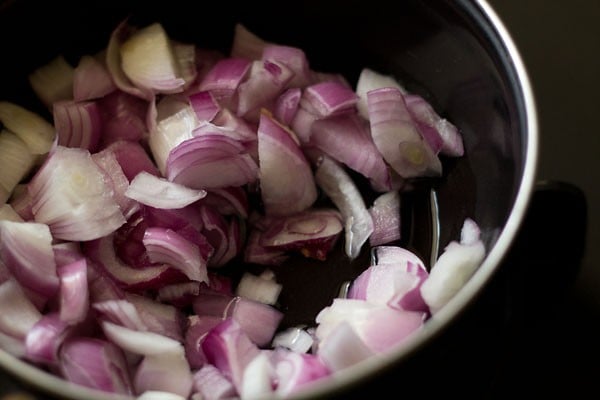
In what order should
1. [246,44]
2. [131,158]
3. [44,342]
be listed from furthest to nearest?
[246,44] < [131,158] < [44,342]

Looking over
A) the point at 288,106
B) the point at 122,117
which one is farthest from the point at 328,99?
the point at 122,117

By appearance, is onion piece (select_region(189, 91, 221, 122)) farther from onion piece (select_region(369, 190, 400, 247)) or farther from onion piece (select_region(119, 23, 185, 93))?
onion piece (select_region(369, 190, 400, 247))

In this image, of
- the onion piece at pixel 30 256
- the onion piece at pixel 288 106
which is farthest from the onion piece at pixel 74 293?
the onion piece at pixel 288 106

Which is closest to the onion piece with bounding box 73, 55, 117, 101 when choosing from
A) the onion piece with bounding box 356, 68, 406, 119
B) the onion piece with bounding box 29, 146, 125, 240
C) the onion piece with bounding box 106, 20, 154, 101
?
the onion piece with bounding box 106, 20, 154, 101

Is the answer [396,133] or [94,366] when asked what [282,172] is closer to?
[396,133]

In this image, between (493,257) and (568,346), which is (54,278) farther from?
(568,346)
